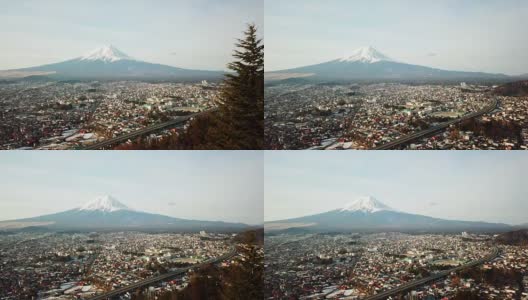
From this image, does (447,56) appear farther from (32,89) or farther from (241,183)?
(32,89)

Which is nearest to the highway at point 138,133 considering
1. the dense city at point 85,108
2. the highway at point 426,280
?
the dense city at point 85,108

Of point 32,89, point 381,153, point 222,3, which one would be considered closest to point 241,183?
point 381,153

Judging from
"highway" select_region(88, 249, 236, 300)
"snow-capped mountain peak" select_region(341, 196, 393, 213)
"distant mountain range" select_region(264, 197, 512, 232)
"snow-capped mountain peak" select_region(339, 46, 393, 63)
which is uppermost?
"snow-capped mountain peak" select_region(339, 46, 393, 63)

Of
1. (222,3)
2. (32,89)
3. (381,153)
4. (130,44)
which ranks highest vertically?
(222,3)

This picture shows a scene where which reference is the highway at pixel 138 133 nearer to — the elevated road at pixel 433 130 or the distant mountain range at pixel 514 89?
the elevated road at pixel 433 130

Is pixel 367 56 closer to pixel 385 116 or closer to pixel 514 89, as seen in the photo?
pixel 385 116

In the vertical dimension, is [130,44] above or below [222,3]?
below

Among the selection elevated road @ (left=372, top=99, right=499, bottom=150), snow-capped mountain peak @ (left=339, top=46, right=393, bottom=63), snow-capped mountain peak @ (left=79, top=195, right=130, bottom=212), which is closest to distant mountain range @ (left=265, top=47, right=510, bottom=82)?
snow-capped mountain peak @ (left=339, top=46, right=393, bottom=63)

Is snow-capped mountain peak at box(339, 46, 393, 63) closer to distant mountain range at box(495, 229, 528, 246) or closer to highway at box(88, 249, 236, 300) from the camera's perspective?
distant mountain range at box(495, 229, 528, 246)
